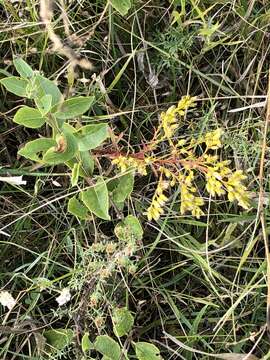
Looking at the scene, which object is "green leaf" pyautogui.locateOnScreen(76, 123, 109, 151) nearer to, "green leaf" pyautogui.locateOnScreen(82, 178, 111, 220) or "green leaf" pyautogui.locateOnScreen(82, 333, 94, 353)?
"green leaf" pyautogui.locateOnScreen(82, 178, 111, 220)

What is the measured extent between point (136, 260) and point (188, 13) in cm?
55

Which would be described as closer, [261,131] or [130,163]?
[130,163]

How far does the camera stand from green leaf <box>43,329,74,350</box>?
1418 millimetres

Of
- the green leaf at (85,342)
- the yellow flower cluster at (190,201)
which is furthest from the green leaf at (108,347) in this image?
the yellow flower cluster at (190,201)

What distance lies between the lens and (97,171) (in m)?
1.46

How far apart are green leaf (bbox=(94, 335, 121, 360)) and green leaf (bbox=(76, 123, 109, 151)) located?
1.28 feet

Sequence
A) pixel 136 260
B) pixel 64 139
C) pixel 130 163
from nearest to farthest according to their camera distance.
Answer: pixel 64 139 < pixel 130 163 < pixel 136 260

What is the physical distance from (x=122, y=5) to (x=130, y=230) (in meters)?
0.46

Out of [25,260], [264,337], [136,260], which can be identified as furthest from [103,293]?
[264,337]

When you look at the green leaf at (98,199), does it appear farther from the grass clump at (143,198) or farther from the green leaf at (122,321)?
the green leaf at (122,321)

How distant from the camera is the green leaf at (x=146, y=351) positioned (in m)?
1.38

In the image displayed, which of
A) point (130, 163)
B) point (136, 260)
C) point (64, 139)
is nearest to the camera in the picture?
point (64, 139)

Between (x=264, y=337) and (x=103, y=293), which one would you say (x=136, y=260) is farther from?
(x=264, y=337)

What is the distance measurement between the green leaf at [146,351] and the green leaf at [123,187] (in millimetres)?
302
